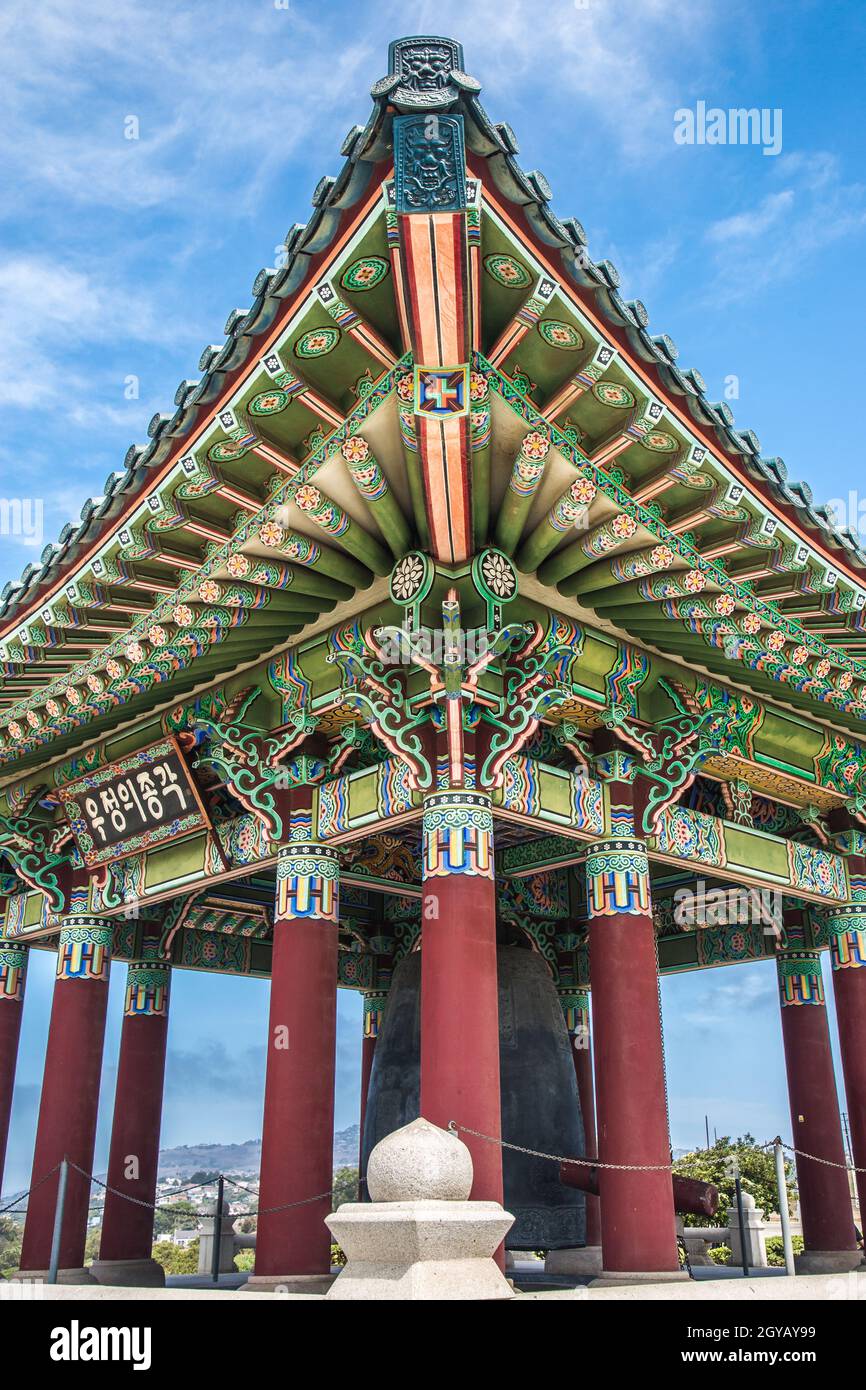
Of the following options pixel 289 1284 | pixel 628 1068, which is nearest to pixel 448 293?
pixel 628 1068

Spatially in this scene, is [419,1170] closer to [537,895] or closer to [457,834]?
[457,834]

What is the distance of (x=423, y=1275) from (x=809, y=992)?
10.4 meters

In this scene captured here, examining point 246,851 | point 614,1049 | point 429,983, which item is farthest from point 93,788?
point 614,1049

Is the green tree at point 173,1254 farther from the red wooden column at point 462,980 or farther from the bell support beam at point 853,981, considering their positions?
the red wooden column at point 462,980

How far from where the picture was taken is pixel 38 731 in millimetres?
11750

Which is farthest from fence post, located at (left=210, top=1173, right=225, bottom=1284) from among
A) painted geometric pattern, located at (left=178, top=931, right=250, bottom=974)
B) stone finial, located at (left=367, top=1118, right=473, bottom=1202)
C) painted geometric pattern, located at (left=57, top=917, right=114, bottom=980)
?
stone finial, located at (left=367, top=1118, right=473, bottom=1202)

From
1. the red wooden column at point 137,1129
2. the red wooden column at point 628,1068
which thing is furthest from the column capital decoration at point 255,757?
the red wooden column at point 137,1129

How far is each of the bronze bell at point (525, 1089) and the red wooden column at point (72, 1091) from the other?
10.5 feet

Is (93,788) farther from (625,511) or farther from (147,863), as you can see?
(625,511)

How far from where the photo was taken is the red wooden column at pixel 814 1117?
13.0 meters

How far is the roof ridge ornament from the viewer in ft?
20.1

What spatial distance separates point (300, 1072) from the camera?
9750 mm
